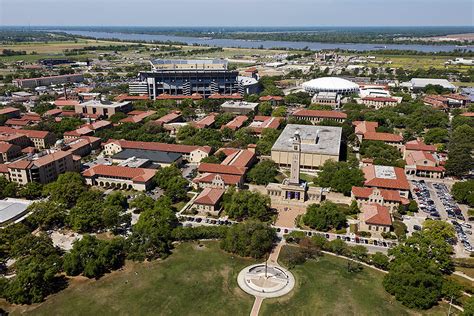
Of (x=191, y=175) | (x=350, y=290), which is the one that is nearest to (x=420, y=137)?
(x=191, y=175)

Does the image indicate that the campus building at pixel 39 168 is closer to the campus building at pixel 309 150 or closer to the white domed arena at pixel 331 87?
the campus building at pixel 309 150

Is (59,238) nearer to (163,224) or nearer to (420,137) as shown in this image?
(163,224)

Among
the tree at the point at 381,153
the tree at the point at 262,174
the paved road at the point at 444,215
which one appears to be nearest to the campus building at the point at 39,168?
the tree at the point at 262,174

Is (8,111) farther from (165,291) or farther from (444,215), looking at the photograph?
(444,215)

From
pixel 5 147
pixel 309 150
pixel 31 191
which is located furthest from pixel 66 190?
pixel 309 150

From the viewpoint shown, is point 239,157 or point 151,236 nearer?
point 151,236

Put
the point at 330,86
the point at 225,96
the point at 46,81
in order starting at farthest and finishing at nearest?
the point at 46,81 → the point at 330,86 → the point at 225,96
